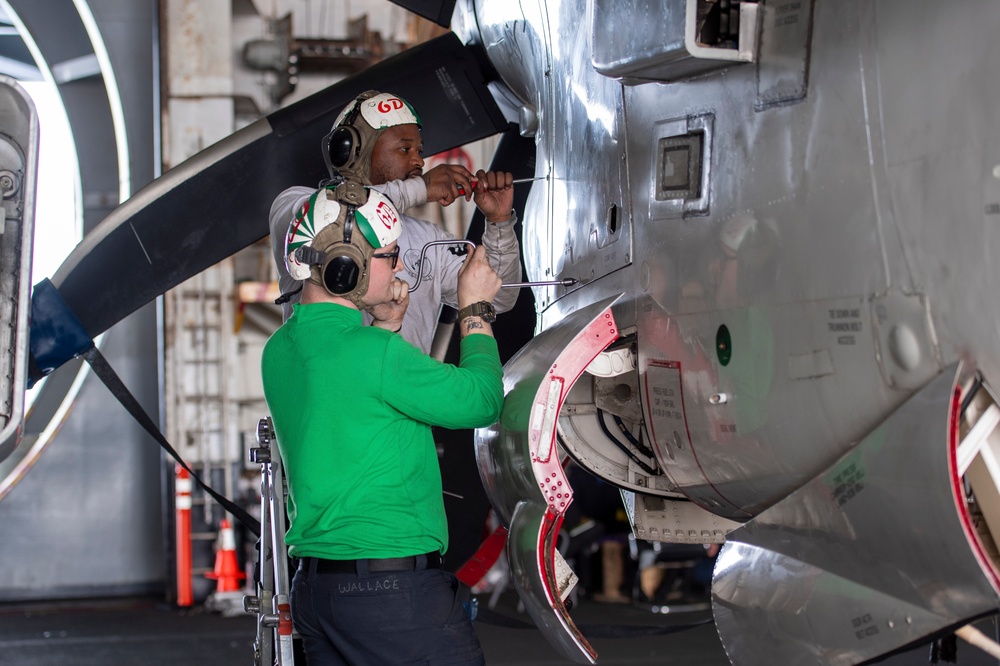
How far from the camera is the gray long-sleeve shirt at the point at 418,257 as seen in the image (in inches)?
164

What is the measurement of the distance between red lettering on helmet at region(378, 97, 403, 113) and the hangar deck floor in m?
4.35

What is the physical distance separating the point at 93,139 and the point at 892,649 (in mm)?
10520

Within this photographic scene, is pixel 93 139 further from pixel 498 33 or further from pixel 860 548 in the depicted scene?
pixel 860 548

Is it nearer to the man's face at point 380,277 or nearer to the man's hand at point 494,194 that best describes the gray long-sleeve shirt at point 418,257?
the man's hand at point 494,194

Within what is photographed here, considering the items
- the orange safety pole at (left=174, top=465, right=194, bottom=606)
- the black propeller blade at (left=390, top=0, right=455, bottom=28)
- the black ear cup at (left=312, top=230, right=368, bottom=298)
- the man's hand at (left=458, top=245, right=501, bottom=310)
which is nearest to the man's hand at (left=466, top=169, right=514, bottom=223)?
the man's hand at (left=458, top=245, right=501, bottom=310)

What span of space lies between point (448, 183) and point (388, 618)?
72.3 inches

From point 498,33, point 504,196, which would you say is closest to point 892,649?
point 504,196

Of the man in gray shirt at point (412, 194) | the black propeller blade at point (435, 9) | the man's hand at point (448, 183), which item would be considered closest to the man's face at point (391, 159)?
the man in gray shirt at point (412, 194)

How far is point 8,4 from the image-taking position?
1067 cm

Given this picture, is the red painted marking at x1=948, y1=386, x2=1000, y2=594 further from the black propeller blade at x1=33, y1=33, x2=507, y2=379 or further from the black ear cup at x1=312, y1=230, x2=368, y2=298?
the black propeller blade at x1=33, y1=33, x2=507, y2=379

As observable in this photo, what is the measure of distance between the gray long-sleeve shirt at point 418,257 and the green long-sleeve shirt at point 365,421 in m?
1.10

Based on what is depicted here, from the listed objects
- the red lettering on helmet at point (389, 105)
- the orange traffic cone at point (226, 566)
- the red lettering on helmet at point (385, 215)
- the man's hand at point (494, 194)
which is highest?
the red lettering on helmet at point (389, 105)

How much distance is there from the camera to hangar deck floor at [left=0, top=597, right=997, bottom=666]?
795 centimetres

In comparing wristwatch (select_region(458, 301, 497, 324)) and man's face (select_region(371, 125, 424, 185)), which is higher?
man's face (select_region(371, 125, 424, 185))
